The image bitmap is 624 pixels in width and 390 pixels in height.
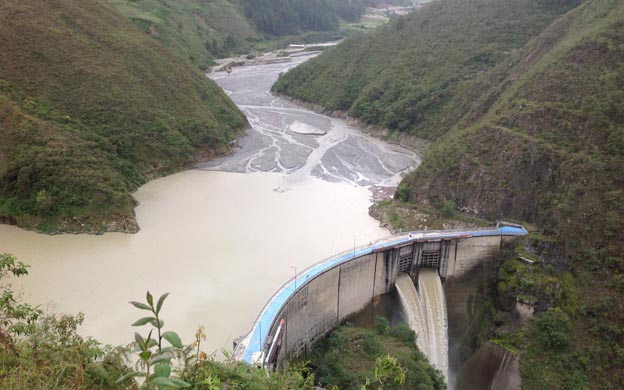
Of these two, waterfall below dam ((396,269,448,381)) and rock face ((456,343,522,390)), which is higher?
waterfall below dam ((396,269,448,381))

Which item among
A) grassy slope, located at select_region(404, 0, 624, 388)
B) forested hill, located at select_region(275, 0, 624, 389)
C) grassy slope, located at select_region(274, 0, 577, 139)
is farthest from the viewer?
grassy slope, located at select_region(274, 0, 577, 139)

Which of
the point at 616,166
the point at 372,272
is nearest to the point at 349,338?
the point at 372,272

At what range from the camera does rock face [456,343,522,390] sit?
682 inches

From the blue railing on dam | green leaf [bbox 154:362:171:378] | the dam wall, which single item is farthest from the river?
green leaf [bbox 154:362:171:378]

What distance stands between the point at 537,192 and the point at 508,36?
27.4 m

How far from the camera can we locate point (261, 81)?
66.6 meters

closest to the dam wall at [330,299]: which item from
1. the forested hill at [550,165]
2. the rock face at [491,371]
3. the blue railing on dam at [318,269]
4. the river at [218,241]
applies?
the blue railing on dam at [318,269]

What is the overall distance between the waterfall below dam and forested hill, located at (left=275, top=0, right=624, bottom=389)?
7.75 feet

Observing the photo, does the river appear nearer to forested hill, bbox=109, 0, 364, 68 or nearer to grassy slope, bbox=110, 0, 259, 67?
grassy slope, bbox=110, 0, 259, 67

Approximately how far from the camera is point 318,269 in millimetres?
18500

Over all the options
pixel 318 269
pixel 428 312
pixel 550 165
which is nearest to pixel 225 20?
pixel 550 165

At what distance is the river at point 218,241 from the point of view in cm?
1838

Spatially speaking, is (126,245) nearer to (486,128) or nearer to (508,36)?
(486,128)

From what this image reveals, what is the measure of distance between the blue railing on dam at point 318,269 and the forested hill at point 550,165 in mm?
1910
